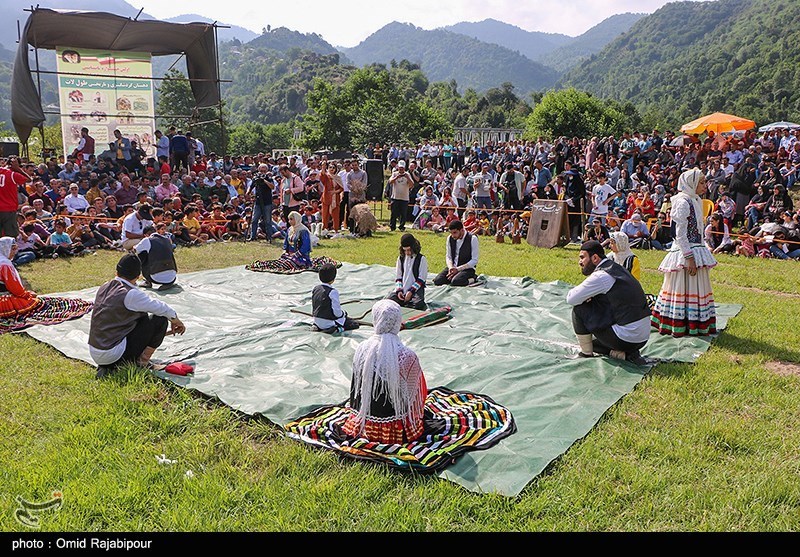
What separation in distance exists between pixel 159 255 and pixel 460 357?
5.17 meters

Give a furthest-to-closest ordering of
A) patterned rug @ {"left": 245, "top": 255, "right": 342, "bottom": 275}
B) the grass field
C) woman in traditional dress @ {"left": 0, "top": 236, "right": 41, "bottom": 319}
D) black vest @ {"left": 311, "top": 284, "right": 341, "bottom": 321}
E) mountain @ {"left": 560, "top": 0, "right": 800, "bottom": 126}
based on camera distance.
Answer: mountain @ {"left": 560, "top": 0, "right": 800, "bottom": 126}
patterned rug @ {"left": 245, "top": 255, "right": 342, "bottom": 275}
woman in traditional dress @ {"left": 0, "top": 236, "right": 41, "bottom": 319}
black vest @ {"left": 311, "top": 284, "right": 341, "bottom": 321}
the grass field

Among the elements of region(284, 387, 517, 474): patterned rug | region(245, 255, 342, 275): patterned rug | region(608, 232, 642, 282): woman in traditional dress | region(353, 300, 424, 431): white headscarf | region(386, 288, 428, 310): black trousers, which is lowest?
region(284, 387, 517, 474): patterned rug

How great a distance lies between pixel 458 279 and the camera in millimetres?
9031

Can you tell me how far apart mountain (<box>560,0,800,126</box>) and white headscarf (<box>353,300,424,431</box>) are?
62.1m

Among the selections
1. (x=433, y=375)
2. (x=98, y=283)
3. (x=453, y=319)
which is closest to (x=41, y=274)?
(x=98, y=283)

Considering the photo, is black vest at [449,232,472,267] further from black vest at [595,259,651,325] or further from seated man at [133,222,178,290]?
seated man at [133,222,178,290]

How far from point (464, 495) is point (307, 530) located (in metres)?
0.92

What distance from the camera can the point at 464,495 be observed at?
11.6 feet

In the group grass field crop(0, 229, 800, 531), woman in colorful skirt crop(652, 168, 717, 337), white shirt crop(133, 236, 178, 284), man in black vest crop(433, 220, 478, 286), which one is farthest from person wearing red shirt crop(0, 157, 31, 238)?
woman in colorful skirt crop(652, 168, 717, 337)

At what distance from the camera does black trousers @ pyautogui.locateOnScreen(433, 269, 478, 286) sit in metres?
9.02

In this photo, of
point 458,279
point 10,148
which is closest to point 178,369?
point 458,279

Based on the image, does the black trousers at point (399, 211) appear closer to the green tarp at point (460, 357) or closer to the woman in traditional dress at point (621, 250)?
the green tarp at point (460, 357)

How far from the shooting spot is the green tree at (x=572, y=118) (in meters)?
42.4

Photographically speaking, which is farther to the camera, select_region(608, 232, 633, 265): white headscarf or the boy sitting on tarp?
the boy sitting on tarp
